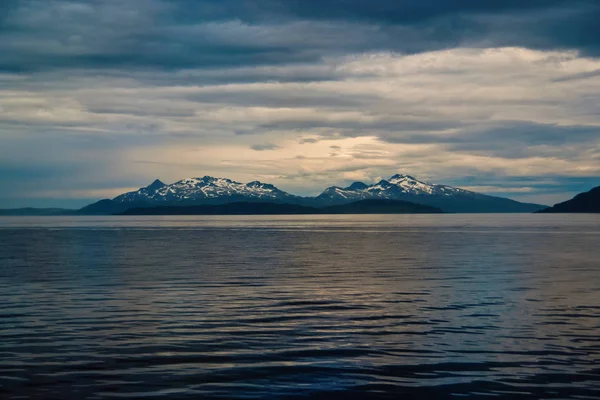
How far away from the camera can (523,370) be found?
22172 mm

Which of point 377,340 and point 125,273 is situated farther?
point 125,273

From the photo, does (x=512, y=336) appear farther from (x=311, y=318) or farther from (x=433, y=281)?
(x=433, y=281)

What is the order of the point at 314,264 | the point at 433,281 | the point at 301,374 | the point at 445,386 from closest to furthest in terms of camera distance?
the point at 445,386 < the point at 301,374 < the point at 433,281 < the point at 314,264

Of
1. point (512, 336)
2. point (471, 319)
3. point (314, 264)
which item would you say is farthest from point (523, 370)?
point (314, 264)

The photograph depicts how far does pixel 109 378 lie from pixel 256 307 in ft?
53.8

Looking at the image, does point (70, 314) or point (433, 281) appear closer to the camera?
point (70, 314)

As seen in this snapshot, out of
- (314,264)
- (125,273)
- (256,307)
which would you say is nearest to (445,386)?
(256,307)

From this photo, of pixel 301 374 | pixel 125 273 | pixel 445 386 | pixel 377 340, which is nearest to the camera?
pixel 445 386

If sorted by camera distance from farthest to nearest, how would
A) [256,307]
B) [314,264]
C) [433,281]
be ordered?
[314,264] → [433,281] → [256,307]

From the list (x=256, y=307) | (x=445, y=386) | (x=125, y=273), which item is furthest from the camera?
(x=125, y=273)

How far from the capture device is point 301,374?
2181 centimetres

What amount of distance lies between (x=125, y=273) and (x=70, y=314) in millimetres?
23576

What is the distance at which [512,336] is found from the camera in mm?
28125

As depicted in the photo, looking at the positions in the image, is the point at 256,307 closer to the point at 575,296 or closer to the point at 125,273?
the point at 575,296
